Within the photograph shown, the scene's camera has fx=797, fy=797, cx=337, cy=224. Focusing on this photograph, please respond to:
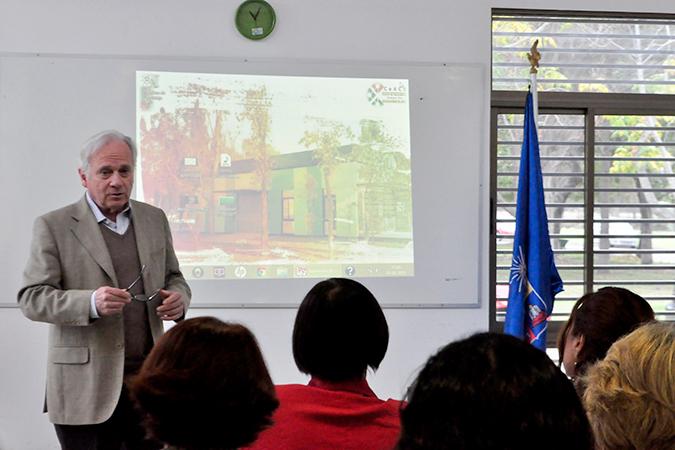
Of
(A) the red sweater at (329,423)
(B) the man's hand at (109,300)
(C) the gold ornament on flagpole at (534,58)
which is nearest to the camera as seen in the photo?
(A) the red sweater at (329,423)

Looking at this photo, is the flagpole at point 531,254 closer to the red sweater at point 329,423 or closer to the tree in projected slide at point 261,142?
the tree in projected slide at point 261,142

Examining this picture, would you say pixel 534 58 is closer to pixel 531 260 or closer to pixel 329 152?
pixel 531 260

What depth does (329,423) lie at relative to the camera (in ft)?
5.66

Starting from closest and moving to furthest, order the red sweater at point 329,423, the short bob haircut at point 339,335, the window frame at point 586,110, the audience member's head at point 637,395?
the audience member's head at point 637,395, the red sweater at point 329,423, the short bob haircut at point 339,335, the window frame at point 586,110

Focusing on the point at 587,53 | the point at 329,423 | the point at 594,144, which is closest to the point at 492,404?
the point at 329,423

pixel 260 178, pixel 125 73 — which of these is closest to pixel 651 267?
pixel 260 178

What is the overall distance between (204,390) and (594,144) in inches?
147

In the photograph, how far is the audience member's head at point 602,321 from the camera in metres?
2.26

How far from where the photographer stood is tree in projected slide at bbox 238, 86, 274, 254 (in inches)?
167

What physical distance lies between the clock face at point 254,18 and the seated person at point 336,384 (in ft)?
8.09

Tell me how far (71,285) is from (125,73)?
69.2 inches

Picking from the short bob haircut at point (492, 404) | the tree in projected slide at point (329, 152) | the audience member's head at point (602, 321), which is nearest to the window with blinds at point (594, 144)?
the tree in projected slide at point (329, 152)

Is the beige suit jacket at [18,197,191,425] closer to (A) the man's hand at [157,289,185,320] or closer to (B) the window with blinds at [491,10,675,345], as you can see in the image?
(A) the man's hand at [157,289,185,320]

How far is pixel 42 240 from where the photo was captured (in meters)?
2.68
